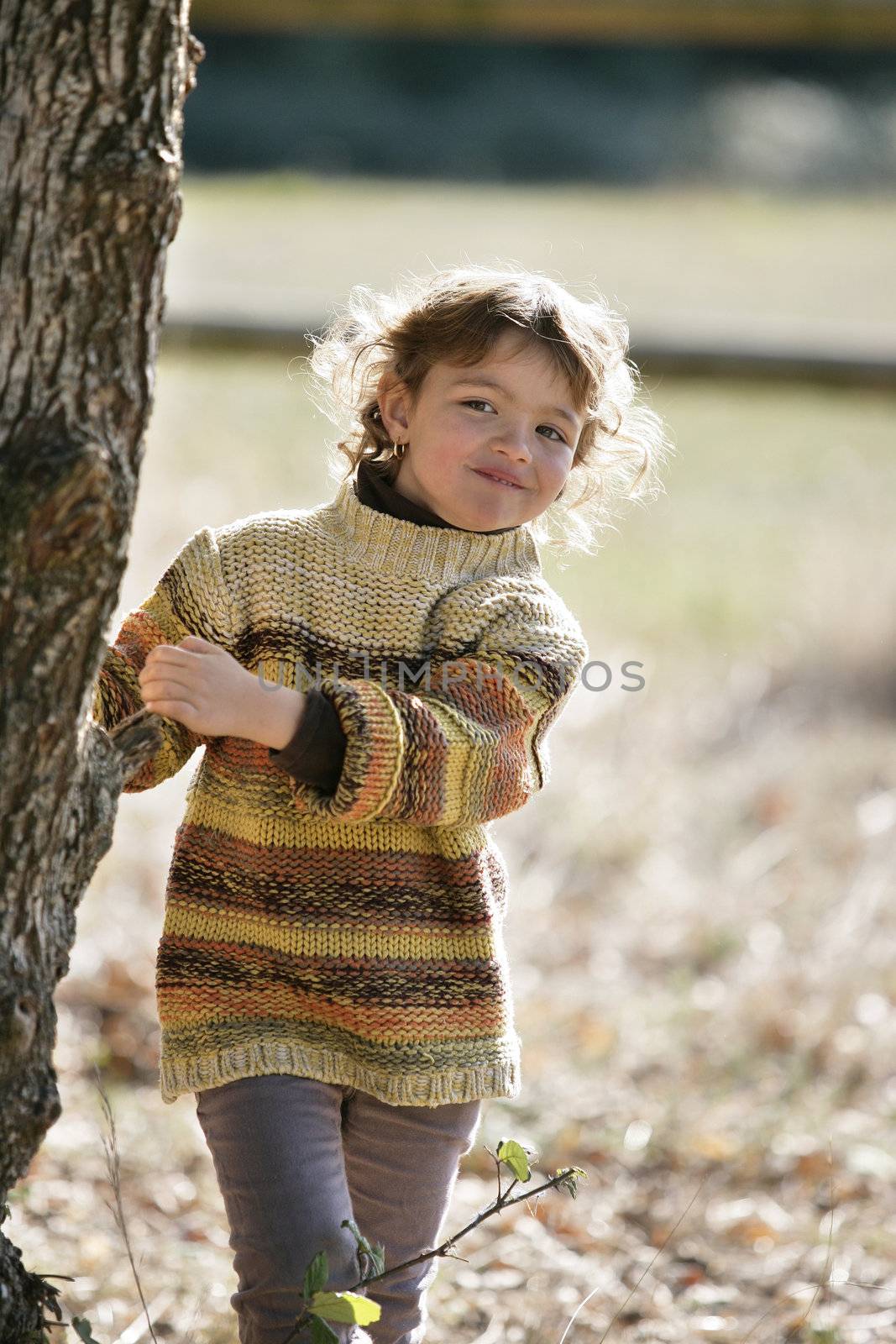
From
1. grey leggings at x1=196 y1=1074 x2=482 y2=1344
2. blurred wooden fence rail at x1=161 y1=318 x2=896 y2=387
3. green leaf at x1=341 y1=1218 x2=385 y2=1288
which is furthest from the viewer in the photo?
blurred wooden fence rail at x1=161 y1=318 x2=896 y2=387

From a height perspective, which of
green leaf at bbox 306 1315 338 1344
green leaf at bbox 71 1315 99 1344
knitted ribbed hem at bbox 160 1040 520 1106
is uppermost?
knitted ribbed hem at bbox 160 1040 520 1106

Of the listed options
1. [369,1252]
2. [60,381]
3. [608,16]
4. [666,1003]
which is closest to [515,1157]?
[369,1252]

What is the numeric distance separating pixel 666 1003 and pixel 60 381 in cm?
291

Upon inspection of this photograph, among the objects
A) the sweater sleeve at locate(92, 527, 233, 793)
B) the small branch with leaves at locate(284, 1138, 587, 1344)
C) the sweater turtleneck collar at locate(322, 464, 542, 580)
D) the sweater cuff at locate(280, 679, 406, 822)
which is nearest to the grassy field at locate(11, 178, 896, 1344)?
the small branch with leaves at locate(284, 1138, 587, 1344)

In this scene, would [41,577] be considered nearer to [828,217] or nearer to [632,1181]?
[632,1181]

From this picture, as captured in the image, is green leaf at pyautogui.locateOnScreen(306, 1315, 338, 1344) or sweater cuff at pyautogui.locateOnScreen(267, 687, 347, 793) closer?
green leaf at pyautogui.locateOnScreen(306, 1315, 338, 1344)

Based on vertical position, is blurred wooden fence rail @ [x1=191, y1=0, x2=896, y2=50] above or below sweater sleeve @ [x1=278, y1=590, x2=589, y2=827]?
above

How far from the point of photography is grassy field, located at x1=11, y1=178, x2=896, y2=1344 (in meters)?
2.94

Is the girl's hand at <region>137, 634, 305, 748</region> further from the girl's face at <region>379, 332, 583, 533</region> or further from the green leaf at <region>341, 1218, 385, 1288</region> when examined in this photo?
the green leaf at <region>341, 1218, 385, 1288</region>

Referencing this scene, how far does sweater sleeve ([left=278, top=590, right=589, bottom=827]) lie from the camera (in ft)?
6.13

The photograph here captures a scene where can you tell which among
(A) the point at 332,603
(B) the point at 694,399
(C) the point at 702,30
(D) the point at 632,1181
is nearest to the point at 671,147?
(B) the point at 694,399

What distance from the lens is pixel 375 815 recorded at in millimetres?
1894

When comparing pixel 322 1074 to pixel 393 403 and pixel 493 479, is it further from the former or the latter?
pixel 393 403

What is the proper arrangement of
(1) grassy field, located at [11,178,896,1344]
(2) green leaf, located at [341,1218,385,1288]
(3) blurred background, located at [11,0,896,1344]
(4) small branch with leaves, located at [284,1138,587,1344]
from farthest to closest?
(3) blurred background, located at [11,0,896,1344], (1) grassy field, located at [11,178,896,1344], (2) green leaf, located at [341,1218,385,1288], (4) small branch with leaves, located at [284,1138,587,1344]
